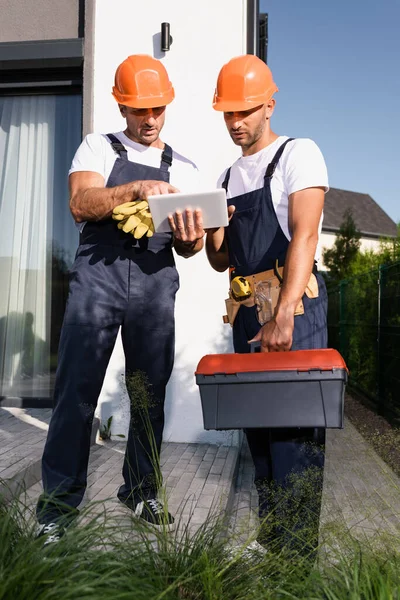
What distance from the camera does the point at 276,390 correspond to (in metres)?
2.29

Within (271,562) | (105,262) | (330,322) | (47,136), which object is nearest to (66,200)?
(47,136)

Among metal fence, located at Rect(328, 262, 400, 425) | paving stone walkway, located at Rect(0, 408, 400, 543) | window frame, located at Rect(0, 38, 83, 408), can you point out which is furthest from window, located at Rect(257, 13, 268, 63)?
paving stone walkway, located at Rect(0, 408, 400, 543)

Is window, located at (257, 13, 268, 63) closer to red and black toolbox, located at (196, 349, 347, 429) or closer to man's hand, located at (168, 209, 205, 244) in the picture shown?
man's hand, located at (168, 209, 205, 244)

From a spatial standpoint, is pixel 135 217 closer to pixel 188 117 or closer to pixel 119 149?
pixel 119 149

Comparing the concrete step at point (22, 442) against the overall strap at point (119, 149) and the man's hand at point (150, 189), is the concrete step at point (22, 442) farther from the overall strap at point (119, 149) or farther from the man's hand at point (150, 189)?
the overall strap at point (119, 149)

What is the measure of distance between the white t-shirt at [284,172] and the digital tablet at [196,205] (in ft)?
0.70

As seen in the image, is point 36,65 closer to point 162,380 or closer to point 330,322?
point 162,380

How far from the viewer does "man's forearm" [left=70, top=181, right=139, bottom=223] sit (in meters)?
2.74

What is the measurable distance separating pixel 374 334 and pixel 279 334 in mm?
6500

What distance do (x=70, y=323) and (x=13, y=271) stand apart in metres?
3.25

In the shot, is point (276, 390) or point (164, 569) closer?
point (164, 569)

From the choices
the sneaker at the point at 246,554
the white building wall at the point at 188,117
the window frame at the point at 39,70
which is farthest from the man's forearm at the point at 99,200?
the window frame at the point at 39,70

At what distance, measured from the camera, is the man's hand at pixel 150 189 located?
2.66 m

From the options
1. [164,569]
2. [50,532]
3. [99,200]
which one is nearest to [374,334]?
[99,200]
